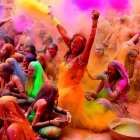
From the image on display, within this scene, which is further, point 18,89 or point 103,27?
point 103,27

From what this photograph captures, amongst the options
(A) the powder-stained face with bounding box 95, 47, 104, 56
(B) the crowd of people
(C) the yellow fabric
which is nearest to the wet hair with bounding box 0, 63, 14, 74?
(B) the crowd of people

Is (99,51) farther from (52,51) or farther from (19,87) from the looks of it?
(19,87)

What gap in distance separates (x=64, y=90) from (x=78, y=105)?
13.5 inches

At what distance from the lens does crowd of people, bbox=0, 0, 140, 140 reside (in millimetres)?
4840

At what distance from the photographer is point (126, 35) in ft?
26.0

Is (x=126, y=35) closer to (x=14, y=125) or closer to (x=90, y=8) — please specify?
(x=90, y=8)

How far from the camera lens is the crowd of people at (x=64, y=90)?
4840 mm

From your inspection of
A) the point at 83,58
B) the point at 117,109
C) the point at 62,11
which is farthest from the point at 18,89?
the point at 62,11

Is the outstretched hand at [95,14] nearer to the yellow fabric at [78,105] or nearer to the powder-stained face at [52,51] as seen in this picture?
the yellow fabric at [78,105]

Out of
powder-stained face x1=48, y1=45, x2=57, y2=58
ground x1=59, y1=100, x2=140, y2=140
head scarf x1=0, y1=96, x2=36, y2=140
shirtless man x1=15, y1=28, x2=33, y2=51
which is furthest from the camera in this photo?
shirtless man x1=15, y1=28, x2=33, y2=51

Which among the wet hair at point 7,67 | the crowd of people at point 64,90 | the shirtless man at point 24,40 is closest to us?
the crowd of people at point 64,90

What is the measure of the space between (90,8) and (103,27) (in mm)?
702

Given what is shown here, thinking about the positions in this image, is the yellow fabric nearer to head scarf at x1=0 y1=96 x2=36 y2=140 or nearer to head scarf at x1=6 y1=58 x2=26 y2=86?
head scarf at x1=6 y1=58 x2=26 y2=86

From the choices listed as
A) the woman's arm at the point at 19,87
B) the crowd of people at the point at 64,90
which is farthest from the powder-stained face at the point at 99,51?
the woman's arm at the point at 19,87
